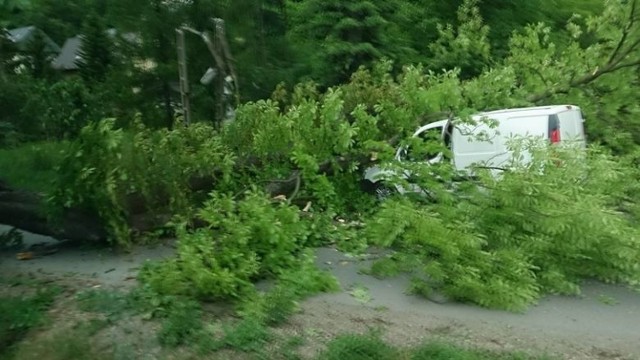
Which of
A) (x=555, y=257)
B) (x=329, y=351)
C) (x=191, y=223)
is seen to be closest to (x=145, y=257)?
(x=191, y=223)

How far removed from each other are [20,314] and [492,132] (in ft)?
22.7

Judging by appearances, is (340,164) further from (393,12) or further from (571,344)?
(393,12)

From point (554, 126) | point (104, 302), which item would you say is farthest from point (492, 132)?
point (104, 302)

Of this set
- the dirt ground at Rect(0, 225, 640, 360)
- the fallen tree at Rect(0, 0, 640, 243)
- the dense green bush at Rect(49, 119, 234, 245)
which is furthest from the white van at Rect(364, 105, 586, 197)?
the dense green bush at Rect(49, 119, 234, 245)

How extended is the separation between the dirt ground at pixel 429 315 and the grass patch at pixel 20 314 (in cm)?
51

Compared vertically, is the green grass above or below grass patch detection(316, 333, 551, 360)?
above

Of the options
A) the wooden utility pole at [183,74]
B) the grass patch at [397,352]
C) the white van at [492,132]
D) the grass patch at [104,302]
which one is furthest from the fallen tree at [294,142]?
the grass patch at [397,352]

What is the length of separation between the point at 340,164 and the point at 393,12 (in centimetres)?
853

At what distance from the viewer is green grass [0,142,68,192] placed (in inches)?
371

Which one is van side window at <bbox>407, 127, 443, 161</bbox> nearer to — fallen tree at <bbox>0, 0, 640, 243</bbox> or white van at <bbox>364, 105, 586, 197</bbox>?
white van at <bbox>364, 105, 586, 197</bbox>

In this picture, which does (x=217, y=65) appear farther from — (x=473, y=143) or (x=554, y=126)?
(x=554, y=126)

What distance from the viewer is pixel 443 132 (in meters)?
10.3

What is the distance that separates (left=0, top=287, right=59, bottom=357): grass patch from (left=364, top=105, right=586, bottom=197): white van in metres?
4.15

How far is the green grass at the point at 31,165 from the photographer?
9.42 meters
